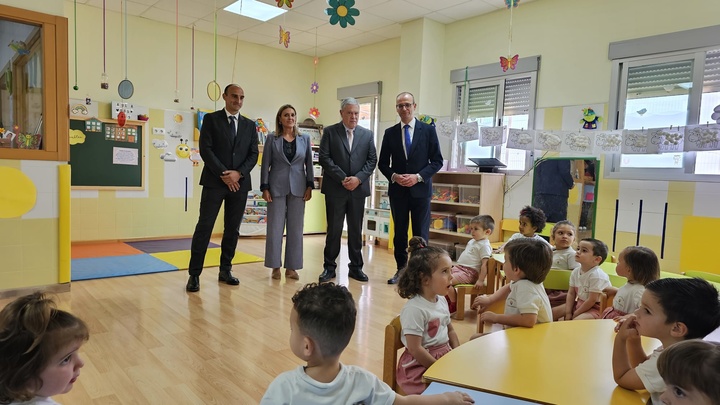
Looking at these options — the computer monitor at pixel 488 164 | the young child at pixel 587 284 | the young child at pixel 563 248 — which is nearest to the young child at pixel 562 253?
the young child at pixel 563 248

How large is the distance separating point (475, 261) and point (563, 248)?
639 mm

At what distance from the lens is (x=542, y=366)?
1253mm

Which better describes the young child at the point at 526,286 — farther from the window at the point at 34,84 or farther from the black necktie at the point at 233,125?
the window at the point at 34,84

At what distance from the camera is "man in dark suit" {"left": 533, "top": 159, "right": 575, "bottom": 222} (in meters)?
4.88

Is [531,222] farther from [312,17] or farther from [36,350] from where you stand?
[312,17]

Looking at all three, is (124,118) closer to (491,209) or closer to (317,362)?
(491,209)

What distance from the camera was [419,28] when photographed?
5898mm

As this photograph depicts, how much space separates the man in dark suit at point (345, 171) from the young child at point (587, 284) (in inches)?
81.5

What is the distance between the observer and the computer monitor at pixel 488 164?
527 cm

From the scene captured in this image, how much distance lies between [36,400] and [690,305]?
155cm

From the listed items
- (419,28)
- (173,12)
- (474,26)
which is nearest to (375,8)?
(419,28)

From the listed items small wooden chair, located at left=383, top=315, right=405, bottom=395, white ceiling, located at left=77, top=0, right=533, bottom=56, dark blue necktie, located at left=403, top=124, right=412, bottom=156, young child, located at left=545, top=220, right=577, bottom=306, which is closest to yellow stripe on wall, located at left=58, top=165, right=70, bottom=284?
dark blue necktie, located at left=403, top=124, right=412, bottom=156

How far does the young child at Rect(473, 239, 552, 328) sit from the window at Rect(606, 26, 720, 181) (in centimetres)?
314

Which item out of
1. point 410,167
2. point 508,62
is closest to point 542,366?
point 410,167
